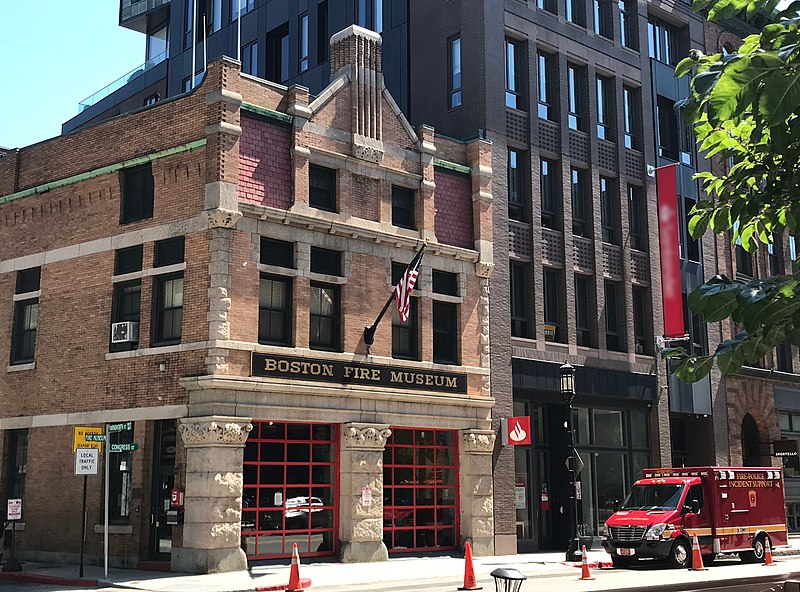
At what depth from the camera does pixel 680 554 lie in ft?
83.5

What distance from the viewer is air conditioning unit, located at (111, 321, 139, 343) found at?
2614 cm

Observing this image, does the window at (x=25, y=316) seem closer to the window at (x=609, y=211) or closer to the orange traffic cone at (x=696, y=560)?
the orange traffic cone at (x=696, y=560)

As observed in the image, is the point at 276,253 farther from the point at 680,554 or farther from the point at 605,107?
the point at 605,107

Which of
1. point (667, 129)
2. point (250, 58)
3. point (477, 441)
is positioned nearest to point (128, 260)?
point (477, 441)

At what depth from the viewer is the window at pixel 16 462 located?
28583 mm

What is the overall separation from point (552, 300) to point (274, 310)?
479 inches

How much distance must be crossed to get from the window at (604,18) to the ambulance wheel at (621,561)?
21.4 metres

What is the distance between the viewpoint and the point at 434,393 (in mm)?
29203

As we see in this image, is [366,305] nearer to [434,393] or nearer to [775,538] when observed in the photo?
[434,393]

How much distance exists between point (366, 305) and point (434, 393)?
3506 millimetres

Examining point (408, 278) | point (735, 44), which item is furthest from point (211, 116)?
point (735, 44)

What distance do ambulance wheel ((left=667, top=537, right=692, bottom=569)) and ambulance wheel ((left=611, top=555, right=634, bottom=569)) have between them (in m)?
1.02

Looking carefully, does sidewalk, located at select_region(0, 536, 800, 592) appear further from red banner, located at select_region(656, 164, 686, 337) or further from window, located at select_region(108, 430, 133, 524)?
red banner, located at select_region(656, 164, 686, 337)

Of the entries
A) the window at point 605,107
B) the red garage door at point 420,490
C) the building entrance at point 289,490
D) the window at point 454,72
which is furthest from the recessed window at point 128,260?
the window at point 605,107
